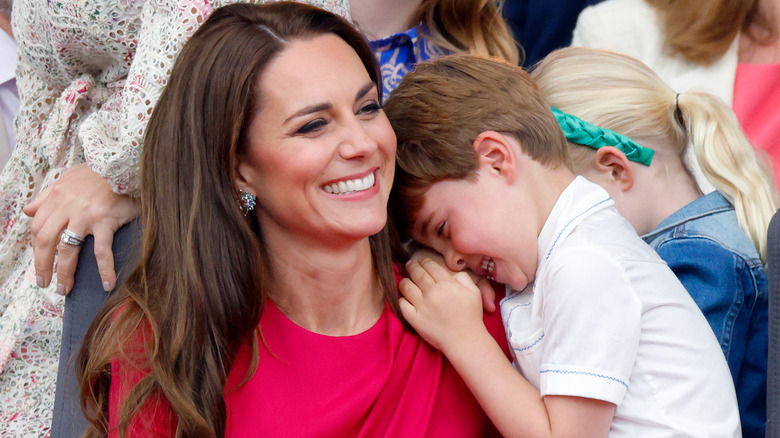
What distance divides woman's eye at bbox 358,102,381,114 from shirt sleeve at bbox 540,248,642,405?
1.52 feet

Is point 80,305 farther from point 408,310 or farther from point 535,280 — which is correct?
point 535,280

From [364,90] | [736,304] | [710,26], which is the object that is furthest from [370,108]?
[710,26]

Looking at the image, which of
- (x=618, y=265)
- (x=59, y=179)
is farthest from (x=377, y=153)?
(x=59, y=179)

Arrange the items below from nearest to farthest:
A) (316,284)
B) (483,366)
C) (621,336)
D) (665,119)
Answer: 1. (621,336)
2. (483,366)
3. (316,284)
4. (665,119)

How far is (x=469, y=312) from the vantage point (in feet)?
5.05

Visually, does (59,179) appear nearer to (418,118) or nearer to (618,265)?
(418,118)

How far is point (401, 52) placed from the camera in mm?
2201

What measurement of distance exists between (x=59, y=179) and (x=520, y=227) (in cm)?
104

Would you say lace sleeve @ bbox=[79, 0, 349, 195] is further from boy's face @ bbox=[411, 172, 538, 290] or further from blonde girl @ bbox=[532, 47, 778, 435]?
blonde girl @ bbox=[532, 47, 778, 435]

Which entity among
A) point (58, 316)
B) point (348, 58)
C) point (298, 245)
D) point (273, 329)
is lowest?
point (58, 316)

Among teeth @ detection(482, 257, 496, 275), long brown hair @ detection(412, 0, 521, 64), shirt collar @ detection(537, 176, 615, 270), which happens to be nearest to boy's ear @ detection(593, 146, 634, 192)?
shirt collar @ detection(537, 176, 615, 270)

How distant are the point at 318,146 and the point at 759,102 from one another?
147 cm

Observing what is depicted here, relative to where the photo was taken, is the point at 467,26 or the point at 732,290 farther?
the point at 467,26

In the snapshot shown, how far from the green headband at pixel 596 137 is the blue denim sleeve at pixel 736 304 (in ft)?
0.77
